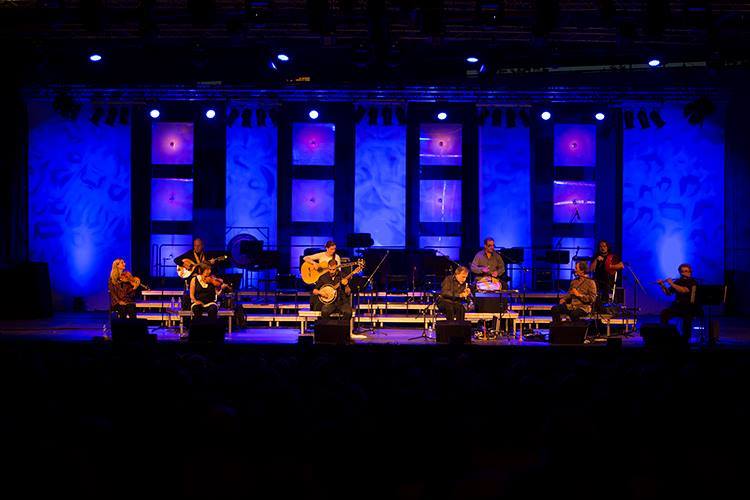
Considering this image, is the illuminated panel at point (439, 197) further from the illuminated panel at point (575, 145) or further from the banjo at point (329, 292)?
the banjo at point (329, 292)

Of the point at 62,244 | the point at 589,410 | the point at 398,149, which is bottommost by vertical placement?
the point at 589,410

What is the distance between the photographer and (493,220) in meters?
17.7

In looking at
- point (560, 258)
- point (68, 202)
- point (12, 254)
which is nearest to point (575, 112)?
point (560, 258)

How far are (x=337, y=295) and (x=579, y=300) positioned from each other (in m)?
3.97

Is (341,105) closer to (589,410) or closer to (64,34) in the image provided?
(64,34)

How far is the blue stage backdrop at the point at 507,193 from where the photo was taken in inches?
696

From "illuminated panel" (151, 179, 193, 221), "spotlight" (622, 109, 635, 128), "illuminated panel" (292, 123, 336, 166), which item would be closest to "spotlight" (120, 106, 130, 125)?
"illuminated panel" (151, 179, 193, 221)

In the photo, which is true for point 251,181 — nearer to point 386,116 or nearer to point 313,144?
point 313,144

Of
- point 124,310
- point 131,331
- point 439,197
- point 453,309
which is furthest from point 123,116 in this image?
point 453,309

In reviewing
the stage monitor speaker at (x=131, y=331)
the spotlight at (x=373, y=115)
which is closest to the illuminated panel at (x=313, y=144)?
the spotlight at (x=373, y=115)

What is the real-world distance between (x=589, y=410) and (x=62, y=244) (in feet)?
48.0

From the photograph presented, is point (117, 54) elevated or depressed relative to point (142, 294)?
elevated

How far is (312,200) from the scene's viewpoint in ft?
57.4

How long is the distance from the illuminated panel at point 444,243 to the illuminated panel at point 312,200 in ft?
7.02
